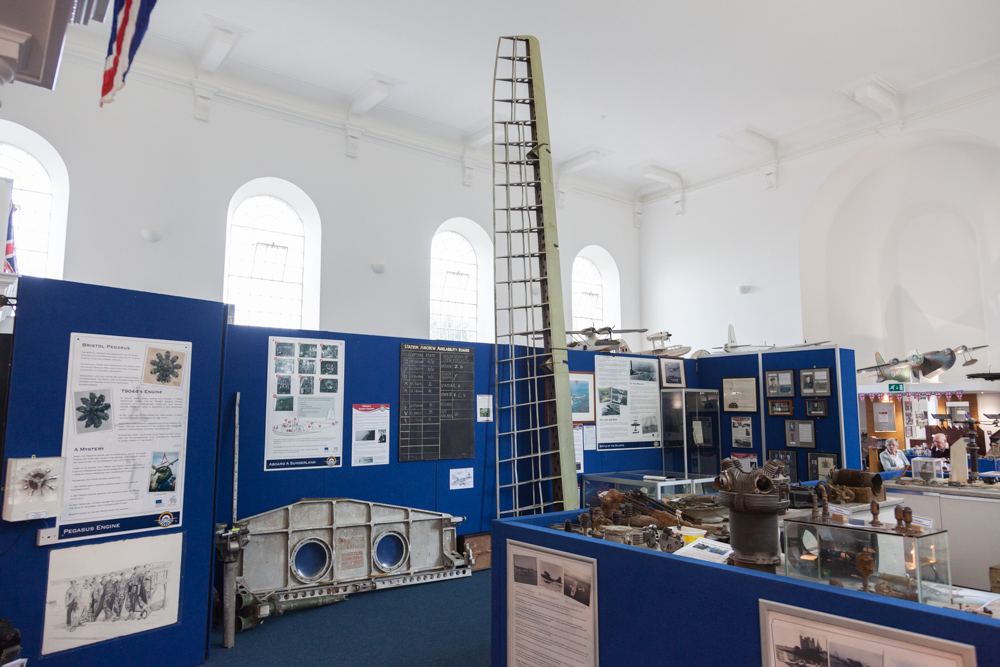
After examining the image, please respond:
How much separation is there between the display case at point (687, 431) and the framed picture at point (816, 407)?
1.15 meters

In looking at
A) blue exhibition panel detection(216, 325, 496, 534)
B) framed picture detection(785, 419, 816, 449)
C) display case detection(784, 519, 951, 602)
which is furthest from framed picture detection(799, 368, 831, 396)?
display case detection(784, 519, 951, 602)

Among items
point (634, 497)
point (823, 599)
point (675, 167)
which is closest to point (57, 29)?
point (823, 599)

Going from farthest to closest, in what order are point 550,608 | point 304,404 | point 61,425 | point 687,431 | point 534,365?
point 687,431
point 534,365
point 304,404
point 61,425
point 550,608

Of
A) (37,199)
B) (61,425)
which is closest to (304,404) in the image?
(61,425)

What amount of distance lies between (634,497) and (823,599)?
1.90 meters

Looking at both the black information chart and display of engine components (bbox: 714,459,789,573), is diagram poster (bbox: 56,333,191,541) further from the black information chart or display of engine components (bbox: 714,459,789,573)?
display of engine components (bbox: 714,459,789,573)

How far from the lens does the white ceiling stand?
23.9ft

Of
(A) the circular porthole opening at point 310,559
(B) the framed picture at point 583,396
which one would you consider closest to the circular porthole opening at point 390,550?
(A) the circular porthole opening at point 310,559

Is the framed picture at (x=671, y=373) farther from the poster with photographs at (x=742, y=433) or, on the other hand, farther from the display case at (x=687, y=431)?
the poster with photographs at (x=742, y=433)

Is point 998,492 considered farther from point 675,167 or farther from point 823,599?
point 675,167

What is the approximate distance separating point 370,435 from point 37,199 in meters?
4.94

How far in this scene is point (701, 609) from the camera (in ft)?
6.93

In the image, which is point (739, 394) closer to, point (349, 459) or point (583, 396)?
point (583, 396)

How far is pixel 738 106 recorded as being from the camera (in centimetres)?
952
